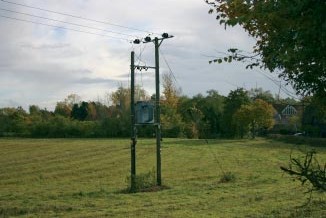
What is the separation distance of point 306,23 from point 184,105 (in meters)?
96.5

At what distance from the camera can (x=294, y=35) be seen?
3.71m

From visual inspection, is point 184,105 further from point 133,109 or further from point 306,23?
point 306,23

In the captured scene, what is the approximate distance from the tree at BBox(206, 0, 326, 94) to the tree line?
59.7m

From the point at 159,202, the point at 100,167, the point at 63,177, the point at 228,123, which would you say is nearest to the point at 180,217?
the point at 159,202

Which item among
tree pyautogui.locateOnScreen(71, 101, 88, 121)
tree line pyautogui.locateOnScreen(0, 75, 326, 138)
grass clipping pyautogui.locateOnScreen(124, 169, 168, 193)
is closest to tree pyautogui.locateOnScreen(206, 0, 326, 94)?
grass clipping pyautogui.locateOnScreen(124, 169, 168, 193)

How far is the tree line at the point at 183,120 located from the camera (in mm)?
78688

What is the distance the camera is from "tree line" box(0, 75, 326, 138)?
258ft

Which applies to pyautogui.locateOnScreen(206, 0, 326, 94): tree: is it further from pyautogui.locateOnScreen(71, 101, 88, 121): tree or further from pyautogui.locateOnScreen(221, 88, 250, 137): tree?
pyautogui.locateOnScreen(71, 101, 88, 121): tree

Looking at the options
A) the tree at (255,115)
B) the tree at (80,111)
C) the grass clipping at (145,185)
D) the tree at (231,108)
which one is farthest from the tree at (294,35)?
the tree at (80,111)

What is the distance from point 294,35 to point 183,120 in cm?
9145

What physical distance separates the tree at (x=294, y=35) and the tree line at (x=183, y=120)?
5966 cm

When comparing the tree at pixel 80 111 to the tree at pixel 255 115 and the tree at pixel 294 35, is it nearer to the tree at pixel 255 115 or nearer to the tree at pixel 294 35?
the tree at pixel 255 115

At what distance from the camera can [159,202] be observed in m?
15.5

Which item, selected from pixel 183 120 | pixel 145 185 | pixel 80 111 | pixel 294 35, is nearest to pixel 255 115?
pixel 183 120
